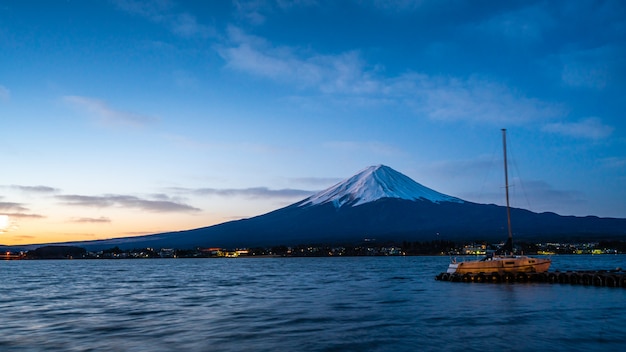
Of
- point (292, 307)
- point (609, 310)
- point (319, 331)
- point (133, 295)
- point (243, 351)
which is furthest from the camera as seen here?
point (133, 295)

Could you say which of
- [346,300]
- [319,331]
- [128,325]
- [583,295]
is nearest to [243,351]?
[319,331]

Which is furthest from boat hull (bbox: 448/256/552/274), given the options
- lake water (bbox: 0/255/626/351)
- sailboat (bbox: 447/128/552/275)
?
lake water (bbox: 0/255/626/351)

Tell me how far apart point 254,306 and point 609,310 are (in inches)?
973

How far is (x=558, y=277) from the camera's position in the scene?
57.2 meters

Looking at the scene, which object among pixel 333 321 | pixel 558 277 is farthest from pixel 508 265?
pixel 333 321

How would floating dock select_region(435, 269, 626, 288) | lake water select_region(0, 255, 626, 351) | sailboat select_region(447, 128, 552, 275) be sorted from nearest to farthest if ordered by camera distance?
lake water select_region(0, 255, 626, 351)
floating dock select_region(435, 269, 626, 288)
sailboat select_region(447, 128, 552, 275)

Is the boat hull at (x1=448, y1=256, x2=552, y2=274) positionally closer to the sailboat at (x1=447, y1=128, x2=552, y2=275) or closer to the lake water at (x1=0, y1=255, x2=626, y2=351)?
the sailboat at (x1=447, y1=128, x2=552, y2=275)

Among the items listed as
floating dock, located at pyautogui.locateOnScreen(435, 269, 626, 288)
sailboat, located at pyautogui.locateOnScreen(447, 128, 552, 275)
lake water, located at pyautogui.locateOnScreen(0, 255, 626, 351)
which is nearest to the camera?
lake water, located at pyautogui.locateOnScreen(0, 255, 626, 351)

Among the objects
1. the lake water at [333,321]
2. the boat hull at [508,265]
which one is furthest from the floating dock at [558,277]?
the lake water at [333,321]

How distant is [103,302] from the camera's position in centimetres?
4959

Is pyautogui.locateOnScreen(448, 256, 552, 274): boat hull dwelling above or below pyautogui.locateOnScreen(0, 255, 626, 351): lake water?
above

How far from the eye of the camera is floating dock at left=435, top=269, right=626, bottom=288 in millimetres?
52419

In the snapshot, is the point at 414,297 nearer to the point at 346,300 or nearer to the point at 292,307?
the point at 346,300

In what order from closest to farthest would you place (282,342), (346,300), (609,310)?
(282,342) < (609,310) < (346,300)
